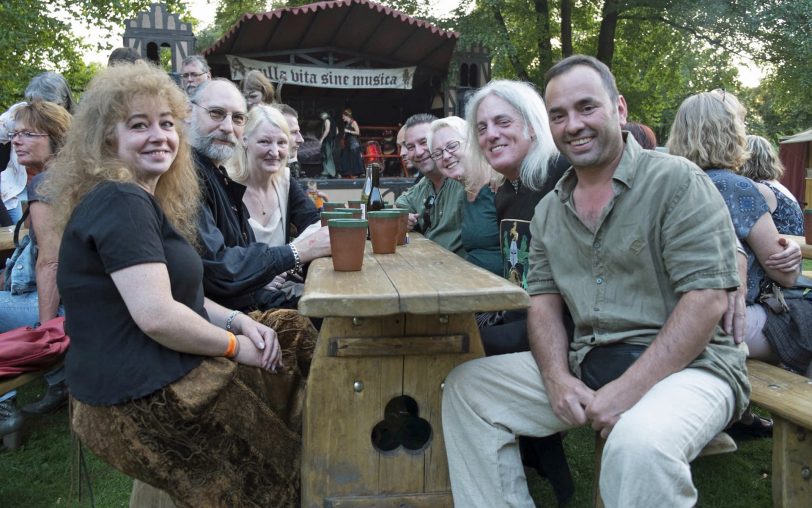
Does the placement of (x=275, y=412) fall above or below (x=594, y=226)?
below

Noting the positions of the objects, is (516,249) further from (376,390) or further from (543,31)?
(543,31)

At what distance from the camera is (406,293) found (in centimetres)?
166

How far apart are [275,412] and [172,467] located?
1.42ft

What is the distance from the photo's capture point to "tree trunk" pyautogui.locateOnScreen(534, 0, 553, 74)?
12.9m

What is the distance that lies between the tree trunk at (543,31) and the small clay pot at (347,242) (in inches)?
481

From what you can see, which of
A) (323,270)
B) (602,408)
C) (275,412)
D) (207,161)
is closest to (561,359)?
(602,408)

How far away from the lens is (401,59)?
11.2m

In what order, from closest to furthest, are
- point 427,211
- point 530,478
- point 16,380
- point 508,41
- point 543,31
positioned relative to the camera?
point 16,380 → point 530,478 → point 427,211 → point 508,41 → point 543,31

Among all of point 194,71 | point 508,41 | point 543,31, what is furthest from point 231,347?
point 543,31

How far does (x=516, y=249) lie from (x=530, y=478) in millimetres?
1002

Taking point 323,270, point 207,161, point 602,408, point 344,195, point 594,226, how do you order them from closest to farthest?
point 602,408, point 594,226, point 323,270, point 207,161, point 344,195

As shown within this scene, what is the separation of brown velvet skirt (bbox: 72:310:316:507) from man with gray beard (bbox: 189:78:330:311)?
414 millimetres

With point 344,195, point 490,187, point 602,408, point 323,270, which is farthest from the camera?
point 344,195

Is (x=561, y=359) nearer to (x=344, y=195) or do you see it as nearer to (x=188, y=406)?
(x=188, y=406)
